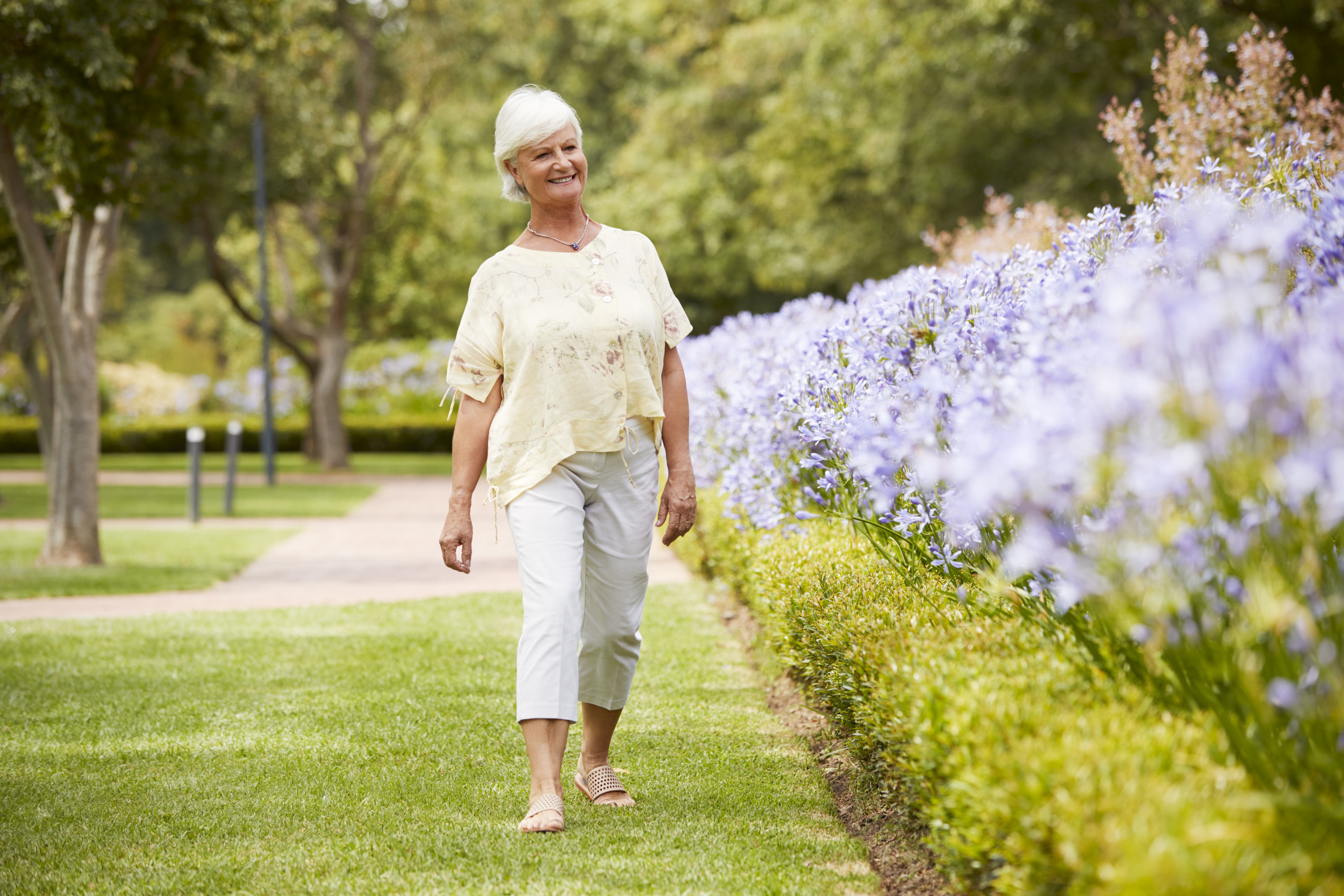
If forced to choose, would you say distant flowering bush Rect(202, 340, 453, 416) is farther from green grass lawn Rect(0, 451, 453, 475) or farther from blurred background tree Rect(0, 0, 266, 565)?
blurred background tree Rect(0, 0, 266, 565)

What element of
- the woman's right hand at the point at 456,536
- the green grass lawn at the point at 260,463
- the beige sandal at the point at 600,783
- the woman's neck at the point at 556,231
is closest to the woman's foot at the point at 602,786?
the beige sandal at the point at 600,783

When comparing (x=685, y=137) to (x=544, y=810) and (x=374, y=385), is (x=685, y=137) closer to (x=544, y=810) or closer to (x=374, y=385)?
(x=374, y=385)

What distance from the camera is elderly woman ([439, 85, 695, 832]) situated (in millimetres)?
A: 3889

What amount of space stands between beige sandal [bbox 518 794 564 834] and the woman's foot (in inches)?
13.3

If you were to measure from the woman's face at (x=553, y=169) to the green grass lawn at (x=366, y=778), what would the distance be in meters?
1.97

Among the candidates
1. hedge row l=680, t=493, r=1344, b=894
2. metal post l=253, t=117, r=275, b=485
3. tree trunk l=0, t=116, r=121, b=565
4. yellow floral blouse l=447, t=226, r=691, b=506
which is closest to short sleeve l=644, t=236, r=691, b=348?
yellow floral blouse l=447, t=226, r=691, b=506

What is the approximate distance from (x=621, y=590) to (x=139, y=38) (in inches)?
330

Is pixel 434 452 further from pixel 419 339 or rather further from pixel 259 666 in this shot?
pixel 259 666

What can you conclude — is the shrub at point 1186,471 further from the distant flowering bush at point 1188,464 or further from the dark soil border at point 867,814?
the dark soil border at point 867,814

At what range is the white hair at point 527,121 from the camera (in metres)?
4.00

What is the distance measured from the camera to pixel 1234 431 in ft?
6.97

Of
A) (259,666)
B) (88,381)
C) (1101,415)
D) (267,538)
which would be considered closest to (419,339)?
(267,538)

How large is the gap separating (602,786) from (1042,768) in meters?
2.11

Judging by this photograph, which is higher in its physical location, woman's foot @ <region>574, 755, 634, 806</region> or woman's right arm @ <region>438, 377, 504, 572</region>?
woman's right arm @ <region>438, 377, 504, 572</region>
